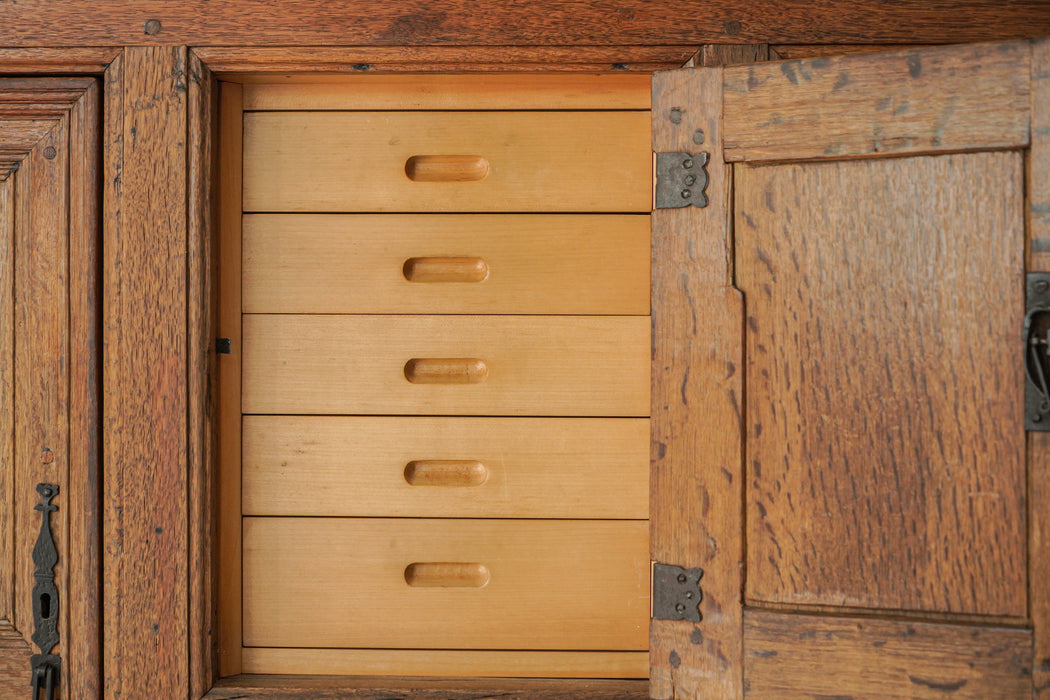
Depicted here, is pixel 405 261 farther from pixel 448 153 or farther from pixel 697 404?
pixel 697 404

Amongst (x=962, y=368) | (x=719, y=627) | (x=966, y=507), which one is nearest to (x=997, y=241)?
(x=962, y=368)

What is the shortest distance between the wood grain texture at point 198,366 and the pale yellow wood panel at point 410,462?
0.30 ft

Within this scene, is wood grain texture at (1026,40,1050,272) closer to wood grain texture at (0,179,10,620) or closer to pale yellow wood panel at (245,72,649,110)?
pale yellow wood panel at (245,72,649,110)

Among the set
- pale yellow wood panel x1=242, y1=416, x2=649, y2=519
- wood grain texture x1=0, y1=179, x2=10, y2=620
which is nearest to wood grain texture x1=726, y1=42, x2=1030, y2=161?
pale yellow wood panel x1=242, y1=416, x2=649, y2=519

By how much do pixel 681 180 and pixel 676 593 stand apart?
1.97 ft

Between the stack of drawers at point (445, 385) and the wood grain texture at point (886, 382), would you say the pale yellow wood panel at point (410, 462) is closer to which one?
the stack of drawers at point (445, 385)

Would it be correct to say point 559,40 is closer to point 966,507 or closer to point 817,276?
point 817,276

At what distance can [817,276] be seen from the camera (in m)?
0.98

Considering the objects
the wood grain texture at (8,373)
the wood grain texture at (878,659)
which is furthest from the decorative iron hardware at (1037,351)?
the wood grain texture at (8,373)

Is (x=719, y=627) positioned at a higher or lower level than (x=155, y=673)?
higher

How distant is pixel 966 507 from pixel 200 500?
114 cm

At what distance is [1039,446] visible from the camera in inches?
35.9

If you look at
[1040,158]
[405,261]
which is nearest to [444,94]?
[405,261]

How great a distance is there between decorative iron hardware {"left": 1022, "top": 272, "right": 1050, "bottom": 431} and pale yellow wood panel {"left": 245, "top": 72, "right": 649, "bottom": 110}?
64 cm
